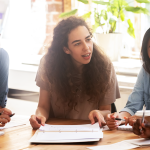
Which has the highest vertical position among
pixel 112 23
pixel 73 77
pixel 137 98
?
pixel 112 23

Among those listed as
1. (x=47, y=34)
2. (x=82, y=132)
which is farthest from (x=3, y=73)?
(x=47, y=34)

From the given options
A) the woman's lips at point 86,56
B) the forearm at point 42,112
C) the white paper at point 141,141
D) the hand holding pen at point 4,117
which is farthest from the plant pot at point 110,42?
the white paper at point 141,141

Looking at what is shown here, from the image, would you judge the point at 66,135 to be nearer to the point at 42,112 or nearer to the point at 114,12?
the point at 42,112

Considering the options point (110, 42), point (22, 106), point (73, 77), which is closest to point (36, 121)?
point (73, 77)

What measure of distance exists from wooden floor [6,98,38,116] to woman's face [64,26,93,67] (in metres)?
1.31

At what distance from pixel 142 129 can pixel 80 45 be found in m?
0.64

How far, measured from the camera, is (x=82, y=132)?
4.09 feet

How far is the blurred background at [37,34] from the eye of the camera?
2.49m

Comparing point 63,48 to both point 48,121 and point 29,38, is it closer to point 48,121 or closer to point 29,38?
point 48,121

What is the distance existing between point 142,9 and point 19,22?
1401mm

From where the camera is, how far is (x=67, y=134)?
48.6 inches

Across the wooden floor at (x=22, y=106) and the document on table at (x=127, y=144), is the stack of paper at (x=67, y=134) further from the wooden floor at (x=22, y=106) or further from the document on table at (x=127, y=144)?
the wooden floor at (x=22, y=106)

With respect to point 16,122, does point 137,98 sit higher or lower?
higher

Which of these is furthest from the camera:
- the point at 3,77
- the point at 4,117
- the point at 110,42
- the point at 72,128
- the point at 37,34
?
the point at 37,34
